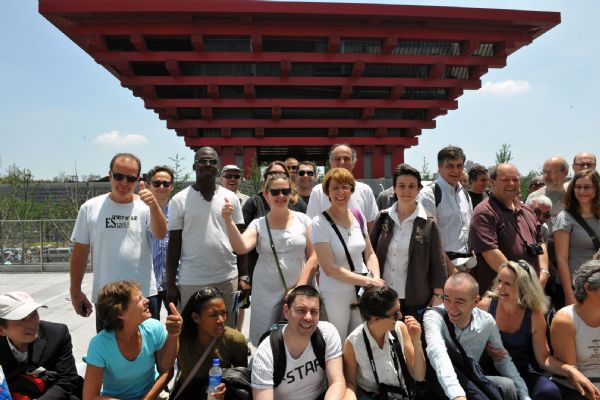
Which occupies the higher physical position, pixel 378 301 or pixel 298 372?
pixel 378 301

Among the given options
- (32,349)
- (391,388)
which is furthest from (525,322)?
(32,349)

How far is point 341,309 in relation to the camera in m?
3.21

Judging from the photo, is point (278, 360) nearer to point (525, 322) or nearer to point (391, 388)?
point (391, 388)

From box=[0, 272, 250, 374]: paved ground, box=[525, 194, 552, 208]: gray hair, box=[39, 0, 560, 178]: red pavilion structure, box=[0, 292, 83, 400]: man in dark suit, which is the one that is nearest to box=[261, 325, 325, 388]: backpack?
box=[0, 292, 83, 400]: man in dark suit

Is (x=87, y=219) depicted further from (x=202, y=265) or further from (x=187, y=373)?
(x=187, y=373)

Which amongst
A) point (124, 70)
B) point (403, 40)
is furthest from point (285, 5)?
point (124, 70)

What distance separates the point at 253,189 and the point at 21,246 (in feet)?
31.5

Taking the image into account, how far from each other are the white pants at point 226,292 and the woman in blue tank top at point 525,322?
Result: 199 centimetres

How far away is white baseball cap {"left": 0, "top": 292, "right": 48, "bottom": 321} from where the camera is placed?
2496 millimetres

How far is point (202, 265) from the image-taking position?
3.38 meters

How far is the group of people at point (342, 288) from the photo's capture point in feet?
8.98

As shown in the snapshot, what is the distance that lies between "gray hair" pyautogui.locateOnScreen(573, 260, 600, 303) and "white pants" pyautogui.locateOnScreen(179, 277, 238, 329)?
2544 millimetres

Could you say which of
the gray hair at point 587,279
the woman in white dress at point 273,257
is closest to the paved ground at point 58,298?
the woman in white dress at point 273,257

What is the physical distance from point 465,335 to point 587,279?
0.90m
